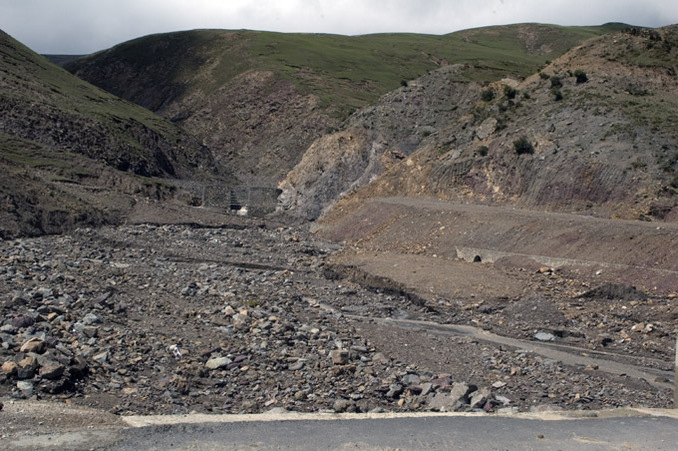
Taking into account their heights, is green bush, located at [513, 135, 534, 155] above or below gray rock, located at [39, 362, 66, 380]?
above

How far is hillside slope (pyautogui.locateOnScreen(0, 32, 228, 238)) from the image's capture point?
39.4 m

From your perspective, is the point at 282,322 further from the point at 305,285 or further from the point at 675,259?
the point at 675,259

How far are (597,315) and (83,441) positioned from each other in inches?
711

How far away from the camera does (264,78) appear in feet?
319

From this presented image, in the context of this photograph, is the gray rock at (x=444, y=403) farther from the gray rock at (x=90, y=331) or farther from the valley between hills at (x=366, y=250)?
the gray rock at (x=90, y=331)

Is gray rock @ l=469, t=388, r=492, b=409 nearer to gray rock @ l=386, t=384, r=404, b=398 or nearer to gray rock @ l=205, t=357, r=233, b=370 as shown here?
gray rock @ l=386, t=384, r=404, b=398

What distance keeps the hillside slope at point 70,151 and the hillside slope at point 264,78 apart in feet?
36.0

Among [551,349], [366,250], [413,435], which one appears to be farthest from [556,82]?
[413,435]

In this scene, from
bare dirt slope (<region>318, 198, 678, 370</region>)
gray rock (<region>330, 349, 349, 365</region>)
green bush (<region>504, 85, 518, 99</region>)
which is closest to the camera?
gray rock (<region>330, 349, 349, 365</region>)

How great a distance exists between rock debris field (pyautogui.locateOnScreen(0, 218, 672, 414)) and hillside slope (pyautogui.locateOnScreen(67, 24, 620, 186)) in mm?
45001

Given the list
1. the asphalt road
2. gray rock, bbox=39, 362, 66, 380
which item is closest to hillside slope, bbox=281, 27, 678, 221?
the asphalt road

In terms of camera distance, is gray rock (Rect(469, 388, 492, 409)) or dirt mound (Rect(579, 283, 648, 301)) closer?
gray rock (Rect(469, 388, 492, 409))

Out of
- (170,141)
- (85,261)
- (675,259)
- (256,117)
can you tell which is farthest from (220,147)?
(675,259)

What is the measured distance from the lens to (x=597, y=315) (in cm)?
2397
